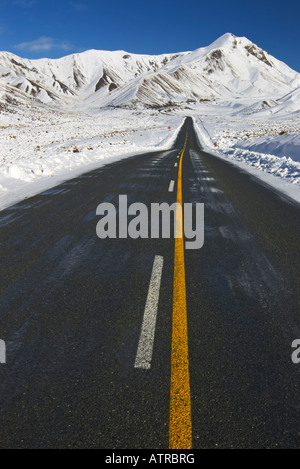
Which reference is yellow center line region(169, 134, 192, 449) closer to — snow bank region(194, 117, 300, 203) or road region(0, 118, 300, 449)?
road region(0, 118, 300, 449)

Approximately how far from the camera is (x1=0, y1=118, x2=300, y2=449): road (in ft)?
6.93

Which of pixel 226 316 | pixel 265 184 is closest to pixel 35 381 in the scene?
pixel 226 316

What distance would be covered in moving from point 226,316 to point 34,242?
11.4ft

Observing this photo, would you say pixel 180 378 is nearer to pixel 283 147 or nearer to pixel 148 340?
pixel 148 340

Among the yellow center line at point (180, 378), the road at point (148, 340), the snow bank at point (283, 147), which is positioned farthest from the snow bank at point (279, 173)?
the yellow center line at point (180, 378)

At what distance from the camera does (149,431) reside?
2070 millimetres

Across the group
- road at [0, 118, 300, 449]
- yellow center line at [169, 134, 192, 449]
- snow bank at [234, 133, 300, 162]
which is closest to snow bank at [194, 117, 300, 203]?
snow bank at [234, 133, 300, 162]

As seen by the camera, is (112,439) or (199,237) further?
(199,237)

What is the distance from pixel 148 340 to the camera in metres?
2.90

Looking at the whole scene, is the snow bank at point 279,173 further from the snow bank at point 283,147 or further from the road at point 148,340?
the road at point 148,340

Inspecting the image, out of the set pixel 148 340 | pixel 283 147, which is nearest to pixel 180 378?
pixel 148 340
